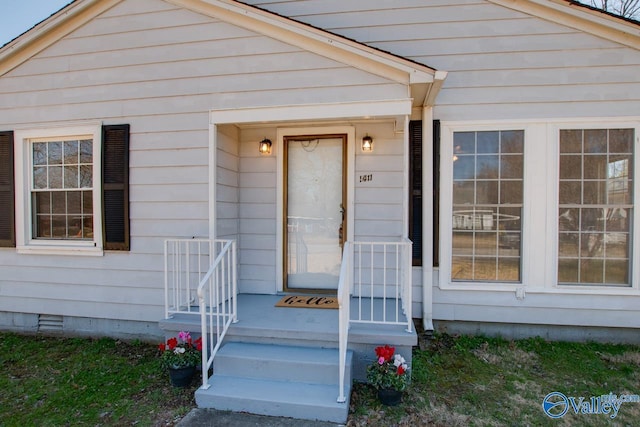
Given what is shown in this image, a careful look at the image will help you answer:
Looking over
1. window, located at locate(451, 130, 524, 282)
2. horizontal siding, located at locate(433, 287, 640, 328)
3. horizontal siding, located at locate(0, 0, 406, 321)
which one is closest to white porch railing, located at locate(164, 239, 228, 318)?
horizontal siding, located at locate(0, 0, 406, 321)

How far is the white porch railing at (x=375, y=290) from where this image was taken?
2701 millimetres

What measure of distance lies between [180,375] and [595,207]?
15.5 ft

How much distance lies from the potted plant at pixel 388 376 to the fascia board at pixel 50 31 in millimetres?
4938

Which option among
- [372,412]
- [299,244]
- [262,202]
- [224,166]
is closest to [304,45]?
[224,166]

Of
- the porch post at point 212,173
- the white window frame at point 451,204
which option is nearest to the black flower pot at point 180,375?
the porch post at point 212,173

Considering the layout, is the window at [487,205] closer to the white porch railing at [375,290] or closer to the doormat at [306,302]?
the white porch railing at [375,290]

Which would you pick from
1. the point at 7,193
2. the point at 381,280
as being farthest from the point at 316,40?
the point at 7,193

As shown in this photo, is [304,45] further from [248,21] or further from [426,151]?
[426,151]

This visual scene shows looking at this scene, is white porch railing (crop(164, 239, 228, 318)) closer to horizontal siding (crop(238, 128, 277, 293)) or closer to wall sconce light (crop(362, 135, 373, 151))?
horizontal siding (crop(238, 128, 277, 293))

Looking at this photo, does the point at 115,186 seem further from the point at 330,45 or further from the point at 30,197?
the point at 330,45

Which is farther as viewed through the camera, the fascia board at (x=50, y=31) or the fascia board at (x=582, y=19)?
the fascia board at (x=50, y=31)

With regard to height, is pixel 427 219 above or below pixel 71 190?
below

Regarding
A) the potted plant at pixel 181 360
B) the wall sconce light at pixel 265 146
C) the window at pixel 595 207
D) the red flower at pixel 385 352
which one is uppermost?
the wall sconce light at pixel 265 146

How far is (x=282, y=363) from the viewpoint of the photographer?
2928 millimetres
